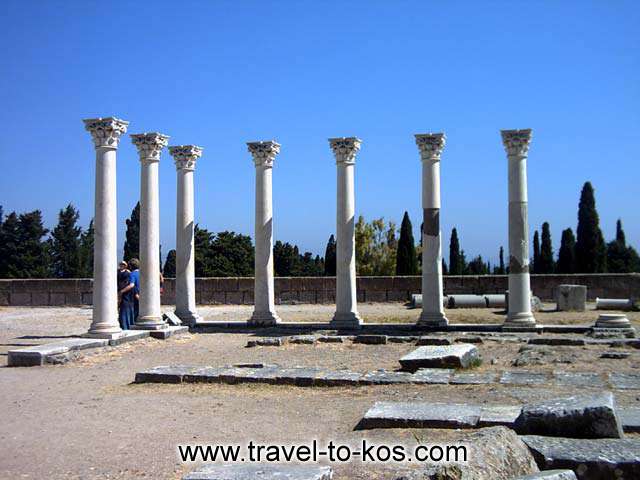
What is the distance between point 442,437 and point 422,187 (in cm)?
1466

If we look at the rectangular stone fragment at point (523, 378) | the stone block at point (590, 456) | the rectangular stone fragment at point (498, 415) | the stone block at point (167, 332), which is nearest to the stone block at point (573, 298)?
the stone block at point (167, 332)

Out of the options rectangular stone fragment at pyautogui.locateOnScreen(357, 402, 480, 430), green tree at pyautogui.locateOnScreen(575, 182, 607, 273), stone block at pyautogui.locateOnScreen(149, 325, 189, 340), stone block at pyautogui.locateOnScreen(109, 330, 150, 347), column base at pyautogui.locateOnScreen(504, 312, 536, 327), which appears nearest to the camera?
rectangular stone fragment at pyautogui.locateOnScreen(357, 402, 480, 430)

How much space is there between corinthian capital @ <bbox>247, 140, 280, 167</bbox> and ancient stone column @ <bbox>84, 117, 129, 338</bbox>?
5.42 metres

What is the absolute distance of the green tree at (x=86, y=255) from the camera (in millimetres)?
60625

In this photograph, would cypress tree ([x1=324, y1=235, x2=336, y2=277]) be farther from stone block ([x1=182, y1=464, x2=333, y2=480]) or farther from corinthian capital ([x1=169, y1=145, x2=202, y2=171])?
stone block ([x1=182, y1=464, x2=333, y2=480])

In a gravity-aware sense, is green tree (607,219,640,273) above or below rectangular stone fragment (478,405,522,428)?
above

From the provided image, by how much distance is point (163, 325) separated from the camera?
70.2 ft

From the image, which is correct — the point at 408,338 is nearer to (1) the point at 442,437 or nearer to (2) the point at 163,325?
(2) the point at 163,325

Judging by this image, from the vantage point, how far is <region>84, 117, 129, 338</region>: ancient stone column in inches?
746

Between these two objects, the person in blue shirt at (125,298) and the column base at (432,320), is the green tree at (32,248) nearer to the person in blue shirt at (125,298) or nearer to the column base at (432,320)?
the person in blue shirt at (125,298)

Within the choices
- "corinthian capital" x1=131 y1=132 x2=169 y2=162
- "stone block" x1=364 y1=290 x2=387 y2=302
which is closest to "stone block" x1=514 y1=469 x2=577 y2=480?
"corinthian capital" x1=131 y1=132 x2=169 y2=162

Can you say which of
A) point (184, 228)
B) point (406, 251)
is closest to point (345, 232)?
point (184, 228)

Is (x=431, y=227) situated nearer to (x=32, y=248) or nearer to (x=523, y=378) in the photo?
(x=523, y=378)

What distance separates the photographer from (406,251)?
48.2m
